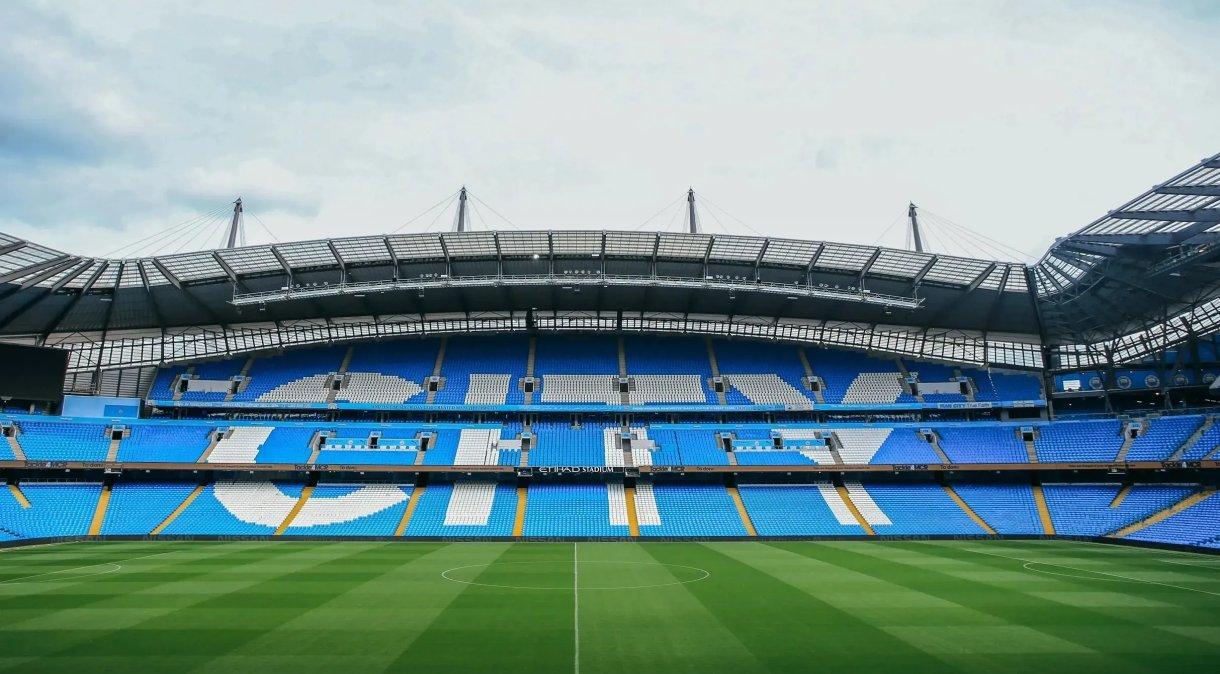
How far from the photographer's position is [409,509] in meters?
44.9

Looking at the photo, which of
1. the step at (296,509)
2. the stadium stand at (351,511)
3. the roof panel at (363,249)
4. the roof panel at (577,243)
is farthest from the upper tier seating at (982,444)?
the step at (296,509)

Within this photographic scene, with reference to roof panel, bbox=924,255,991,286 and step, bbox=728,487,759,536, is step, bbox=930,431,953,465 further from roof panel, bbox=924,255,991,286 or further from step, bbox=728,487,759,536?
step, bbox=728,487,759,536

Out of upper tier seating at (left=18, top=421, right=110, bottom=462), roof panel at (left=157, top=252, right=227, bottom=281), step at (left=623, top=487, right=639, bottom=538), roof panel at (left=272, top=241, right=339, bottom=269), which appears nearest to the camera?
roof panel at (left=157, top=252, right=227, bottom=281)

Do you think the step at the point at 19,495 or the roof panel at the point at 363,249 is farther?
the roof panel at the point at 363,249

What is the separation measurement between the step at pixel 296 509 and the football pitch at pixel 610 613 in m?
9.71

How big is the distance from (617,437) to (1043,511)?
30.2 metres

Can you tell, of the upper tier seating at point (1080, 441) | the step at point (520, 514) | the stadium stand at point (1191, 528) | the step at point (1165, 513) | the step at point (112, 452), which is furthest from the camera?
the step at point (112, 452)

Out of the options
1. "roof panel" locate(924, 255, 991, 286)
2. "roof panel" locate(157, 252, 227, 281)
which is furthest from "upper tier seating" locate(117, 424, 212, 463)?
"roof panel" locate(924, 255, 991, 286)

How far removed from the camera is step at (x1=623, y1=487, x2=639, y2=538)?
4276 cm

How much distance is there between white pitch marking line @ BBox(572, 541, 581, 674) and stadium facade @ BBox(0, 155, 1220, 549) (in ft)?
42.9

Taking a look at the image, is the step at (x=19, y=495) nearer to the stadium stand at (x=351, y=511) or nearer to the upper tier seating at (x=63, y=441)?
the upper tier seating at (x=63, y=441)

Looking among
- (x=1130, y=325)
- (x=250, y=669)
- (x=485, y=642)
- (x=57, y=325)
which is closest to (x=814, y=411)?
(x=1130, y=325)

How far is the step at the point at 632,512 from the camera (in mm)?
42759

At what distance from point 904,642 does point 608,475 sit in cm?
3387
